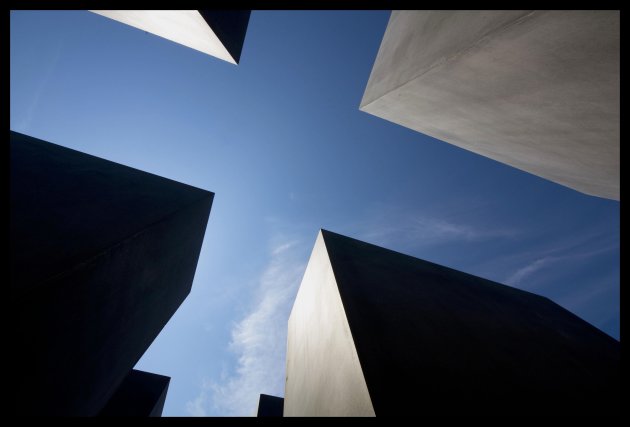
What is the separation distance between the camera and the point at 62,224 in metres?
3.16

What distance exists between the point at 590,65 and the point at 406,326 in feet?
9.50

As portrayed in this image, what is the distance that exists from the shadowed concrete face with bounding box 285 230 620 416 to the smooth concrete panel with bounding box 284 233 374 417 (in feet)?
0.04

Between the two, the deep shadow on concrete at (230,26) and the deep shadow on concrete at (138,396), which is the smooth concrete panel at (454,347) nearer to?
the deep shadow on concrete at (230,26)

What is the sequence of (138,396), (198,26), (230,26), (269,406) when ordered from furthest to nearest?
(269,406)
(138,396)
(230,26)
(198,26)

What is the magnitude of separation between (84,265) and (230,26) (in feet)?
17.2

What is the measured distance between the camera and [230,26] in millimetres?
5746

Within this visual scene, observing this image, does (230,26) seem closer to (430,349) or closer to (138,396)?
(430,349)

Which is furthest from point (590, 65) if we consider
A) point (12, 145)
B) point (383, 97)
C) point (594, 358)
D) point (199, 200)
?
point (12, 145)

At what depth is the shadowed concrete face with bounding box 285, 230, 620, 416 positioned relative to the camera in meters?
2.30

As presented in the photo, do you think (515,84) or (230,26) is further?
(230,26)

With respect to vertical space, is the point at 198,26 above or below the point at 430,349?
above

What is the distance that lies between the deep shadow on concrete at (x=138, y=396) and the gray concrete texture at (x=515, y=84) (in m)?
9.20

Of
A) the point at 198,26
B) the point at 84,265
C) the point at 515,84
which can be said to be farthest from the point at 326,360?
the point at 198,26
